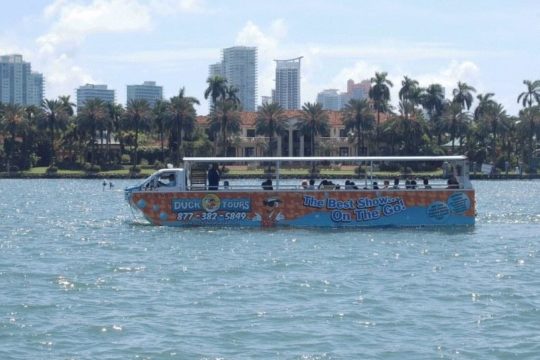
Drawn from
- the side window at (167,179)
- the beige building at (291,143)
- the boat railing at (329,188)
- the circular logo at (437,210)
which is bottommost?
the circular logo at (437,210)

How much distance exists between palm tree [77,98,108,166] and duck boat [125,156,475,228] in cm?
8132

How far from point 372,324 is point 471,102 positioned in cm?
11850

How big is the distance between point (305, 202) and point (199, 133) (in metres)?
88.4

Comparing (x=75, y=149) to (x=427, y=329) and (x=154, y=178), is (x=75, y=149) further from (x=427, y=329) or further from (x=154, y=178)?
(x=427, y=329)

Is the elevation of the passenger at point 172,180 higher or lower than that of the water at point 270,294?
higher

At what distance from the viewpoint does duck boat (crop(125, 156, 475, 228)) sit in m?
38.1

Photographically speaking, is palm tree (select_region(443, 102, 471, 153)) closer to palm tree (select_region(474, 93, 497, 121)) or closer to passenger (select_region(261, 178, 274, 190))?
palm tree (select_region(474, 93, 497, 121))

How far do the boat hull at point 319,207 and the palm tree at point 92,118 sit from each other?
268ft

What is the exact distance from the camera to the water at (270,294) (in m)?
18.6

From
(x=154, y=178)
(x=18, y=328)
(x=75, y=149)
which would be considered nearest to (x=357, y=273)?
(x=18, y=328)

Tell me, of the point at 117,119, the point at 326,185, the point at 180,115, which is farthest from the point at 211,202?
the point at 117,119

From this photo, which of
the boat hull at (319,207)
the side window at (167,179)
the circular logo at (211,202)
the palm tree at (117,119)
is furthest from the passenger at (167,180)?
the palm tree at (117,119)

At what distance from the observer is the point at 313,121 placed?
390 feet

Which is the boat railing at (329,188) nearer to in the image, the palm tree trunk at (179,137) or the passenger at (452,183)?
the passenger at (452,183)
